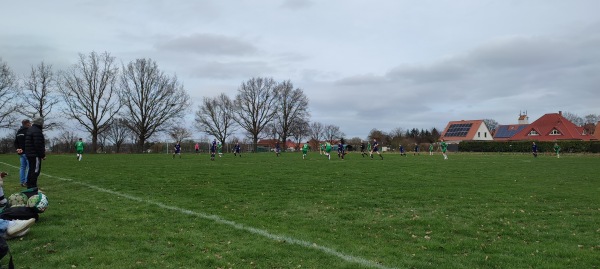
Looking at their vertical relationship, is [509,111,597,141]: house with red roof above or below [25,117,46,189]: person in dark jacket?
above

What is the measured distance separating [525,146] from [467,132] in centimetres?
2526

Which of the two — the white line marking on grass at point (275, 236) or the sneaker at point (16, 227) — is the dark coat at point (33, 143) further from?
the sneaker at point (16, 227)

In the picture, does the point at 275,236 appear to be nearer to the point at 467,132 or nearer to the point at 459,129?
the point at 467,132

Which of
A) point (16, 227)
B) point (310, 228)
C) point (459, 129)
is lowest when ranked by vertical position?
point (310, 228)

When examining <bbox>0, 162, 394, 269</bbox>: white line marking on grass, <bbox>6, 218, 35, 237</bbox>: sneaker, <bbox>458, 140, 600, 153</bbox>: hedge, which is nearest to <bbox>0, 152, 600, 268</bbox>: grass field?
<bbox>0, 162, 394, 269</bbox>: white line marking on grass

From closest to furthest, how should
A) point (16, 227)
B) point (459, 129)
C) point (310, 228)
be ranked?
1. point (16, 227)
2. point (310, 228)
3. point (459, 129)

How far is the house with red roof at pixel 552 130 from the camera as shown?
68500mm

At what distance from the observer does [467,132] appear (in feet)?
269

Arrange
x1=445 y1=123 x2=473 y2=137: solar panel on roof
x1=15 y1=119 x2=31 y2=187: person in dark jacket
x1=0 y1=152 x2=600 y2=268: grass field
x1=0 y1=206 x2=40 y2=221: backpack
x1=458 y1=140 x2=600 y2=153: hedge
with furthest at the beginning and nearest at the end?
x1=445 y1=123 x2=473 y2=137: solar panel on roof, x1=458 y1=140 x2=600 y2=153: hedge, x1=15 y1=119 x2=31 y2=187: person in dark jacket, x1=0 y1=206 x2=40 y2=221: backpack, x1=0 y1=152 x2=600 y2=268: grass field

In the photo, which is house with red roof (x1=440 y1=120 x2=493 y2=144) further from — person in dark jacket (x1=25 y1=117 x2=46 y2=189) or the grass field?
person in dark jacket (x1=25 y1=117 x2=46 y2=189)

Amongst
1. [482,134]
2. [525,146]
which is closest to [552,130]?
[482,134]

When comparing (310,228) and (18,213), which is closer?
(18,213)

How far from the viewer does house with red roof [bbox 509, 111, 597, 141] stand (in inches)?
2697

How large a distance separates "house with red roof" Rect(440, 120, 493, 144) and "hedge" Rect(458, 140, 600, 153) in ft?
55.0
